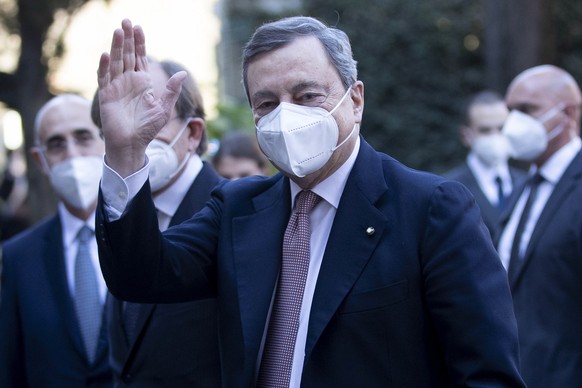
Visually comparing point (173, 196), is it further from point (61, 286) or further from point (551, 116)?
point (551, 116)

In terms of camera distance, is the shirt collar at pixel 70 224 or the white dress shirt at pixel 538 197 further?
the white dress shirt at pixel 538 197

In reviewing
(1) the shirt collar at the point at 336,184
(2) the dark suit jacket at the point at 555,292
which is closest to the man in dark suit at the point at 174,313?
(1) the shirt collar at the point at 336,184

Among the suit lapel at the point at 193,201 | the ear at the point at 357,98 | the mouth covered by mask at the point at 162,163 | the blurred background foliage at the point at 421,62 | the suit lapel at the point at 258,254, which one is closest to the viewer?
the suit lapel at the point at 258,254

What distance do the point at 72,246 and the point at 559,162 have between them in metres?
2.99

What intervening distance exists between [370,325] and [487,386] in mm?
342

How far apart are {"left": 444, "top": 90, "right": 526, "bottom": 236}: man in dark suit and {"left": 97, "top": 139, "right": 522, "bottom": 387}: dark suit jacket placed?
4725 mm

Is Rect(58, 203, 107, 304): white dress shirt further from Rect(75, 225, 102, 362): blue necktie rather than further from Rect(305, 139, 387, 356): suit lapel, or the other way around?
Rect(305, 139, 387, 356): suit lapel

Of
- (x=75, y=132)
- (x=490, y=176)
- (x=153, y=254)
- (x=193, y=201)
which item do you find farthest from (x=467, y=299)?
(x=490, y=176)

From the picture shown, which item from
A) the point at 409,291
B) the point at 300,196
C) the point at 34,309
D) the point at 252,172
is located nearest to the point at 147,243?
the point at 300,196

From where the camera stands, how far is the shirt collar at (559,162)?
5.94 m

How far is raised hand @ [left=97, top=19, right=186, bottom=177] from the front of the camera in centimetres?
275

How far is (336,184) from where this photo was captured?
2982 millimetres

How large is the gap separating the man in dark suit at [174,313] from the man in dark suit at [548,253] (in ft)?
6.81

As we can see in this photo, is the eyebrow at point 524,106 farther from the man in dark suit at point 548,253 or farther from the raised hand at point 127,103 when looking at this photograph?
the raised hand at point 127,103
